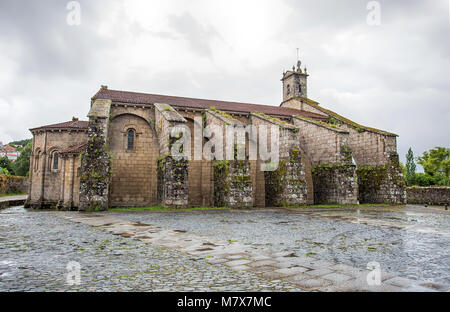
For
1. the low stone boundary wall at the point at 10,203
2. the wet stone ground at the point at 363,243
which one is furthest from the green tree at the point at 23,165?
the wet stone ground at the point at 363,243

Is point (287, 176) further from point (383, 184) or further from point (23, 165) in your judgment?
point (23, 165)

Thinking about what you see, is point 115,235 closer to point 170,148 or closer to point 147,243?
point 147,243

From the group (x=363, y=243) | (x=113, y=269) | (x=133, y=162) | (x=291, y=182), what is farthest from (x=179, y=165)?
(x=113, y=269)

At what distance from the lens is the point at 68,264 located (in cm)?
521

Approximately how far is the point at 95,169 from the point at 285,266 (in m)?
13.9

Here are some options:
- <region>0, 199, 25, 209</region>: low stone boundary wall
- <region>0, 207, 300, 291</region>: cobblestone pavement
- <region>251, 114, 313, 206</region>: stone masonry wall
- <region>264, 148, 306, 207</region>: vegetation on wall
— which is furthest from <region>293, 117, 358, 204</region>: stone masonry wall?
<region>0, 199, 25, 209</region>: low stone boundary wall

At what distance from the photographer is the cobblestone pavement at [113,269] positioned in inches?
160

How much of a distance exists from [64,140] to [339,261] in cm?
2085

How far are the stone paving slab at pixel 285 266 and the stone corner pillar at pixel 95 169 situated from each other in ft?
30.7

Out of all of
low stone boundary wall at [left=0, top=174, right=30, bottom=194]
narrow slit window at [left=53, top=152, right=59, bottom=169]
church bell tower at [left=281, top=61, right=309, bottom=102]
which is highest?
church bell tower at [left=281, top=61, right=309, bottom=102]

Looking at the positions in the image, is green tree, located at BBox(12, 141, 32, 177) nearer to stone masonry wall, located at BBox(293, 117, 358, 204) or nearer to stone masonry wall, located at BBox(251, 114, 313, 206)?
stone masonry wall, located at BBox(251, 114, 313, 206)

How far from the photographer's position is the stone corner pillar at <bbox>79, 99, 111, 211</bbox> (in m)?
16.2

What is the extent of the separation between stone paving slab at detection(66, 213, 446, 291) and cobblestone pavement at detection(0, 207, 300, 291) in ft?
0.90
